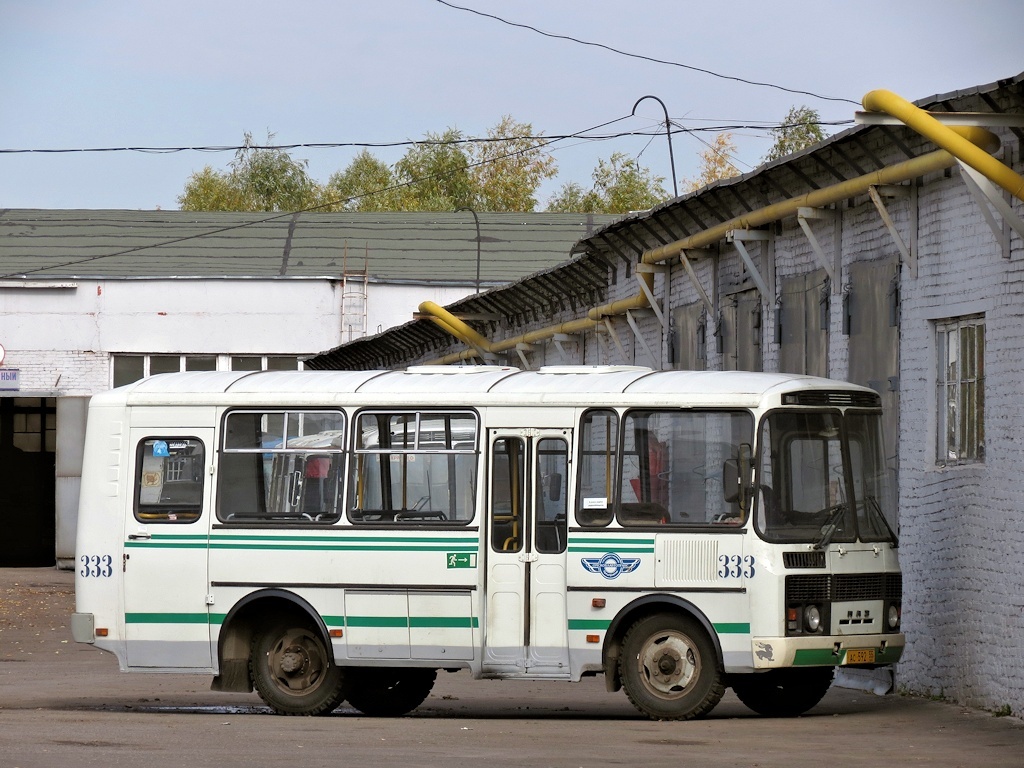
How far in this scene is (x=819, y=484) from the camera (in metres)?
13.4

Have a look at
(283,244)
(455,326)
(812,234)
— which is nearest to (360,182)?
(283,244)

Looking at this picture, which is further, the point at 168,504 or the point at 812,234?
the point at 812,234

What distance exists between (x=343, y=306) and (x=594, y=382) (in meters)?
29.3

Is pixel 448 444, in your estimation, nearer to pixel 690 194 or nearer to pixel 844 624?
pixel 844 624

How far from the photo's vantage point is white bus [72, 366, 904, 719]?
43.5ft

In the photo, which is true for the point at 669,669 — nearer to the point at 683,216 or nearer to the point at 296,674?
the point at 296,674

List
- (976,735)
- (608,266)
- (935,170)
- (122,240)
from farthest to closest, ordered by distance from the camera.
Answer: (122,240)
(608,266)
(935,170)
(976,735)

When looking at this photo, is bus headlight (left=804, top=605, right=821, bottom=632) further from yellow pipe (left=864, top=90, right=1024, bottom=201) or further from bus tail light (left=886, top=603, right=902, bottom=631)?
yellow pipe (left=864, top=90, right=1024, bottom=201)

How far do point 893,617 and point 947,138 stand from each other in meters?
3.64

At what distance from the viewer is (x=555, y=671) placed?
13.5 meters

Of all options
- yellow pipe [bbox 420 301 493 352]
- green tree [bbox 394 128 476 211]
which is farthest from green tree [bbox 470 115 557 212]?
yellow pipe [bbox 420 301 493 352]

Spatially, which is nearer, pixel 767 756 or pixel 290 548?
pixel 767 756

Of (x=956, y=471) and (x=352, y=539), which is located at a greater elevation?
(x=956, y=471)

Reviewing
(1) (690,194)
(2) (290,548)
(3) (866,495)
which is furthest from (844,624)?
(1) (690,194)
